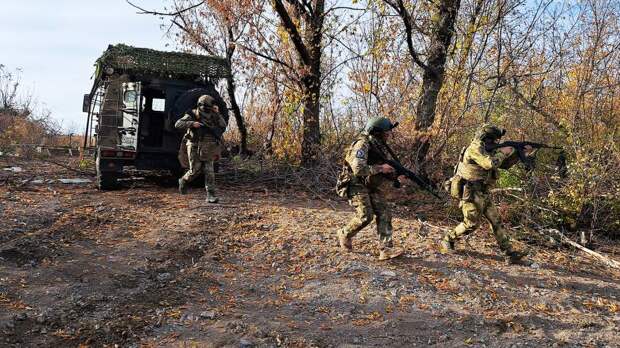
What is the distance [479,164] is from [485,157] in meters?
0.09

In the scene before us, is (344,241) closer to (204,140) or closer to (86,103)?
(204,140)

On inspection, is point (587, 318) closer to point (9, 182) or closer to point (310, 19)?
point (310, 19)

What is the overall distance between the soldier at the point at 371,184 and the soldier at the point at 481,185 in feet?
2.80

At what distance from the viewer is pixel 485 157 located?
16.4 feet

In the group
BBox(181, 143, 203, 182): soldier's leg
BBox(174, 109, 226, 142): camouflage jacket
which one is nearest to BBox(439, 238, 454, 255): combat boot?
BBox(174, 109, 226, 142): camouflage jacket

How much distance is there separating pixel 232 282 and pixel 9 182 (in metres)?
6.40

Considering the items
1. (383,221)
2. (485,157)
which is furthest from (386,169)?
(485,157)

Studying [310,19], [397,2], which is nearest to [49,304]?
[397,2]

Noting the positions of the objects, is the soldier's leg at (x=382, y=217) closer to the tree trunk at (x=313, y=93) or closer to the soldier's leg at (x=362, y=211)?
the soldier's leg at (x=362, y=211)

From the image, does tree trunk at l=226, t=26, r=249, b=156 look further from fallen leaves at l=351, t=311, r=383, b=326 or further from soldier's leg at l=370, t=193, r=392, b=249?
fallen leaves at l=351, t=311, r=383, b=326

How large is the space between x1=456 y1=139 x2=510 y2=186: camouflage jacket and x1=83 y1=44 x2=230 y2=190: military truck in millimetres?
4880

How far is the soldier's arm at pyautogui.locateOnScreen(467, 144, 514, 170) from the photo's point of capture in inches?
195

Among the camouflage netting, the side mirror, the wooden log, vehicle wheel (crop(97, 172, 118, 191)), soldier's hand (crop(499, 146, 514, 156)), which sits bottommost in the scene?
the wooden log

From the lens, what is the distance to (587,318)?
4.06 metres
